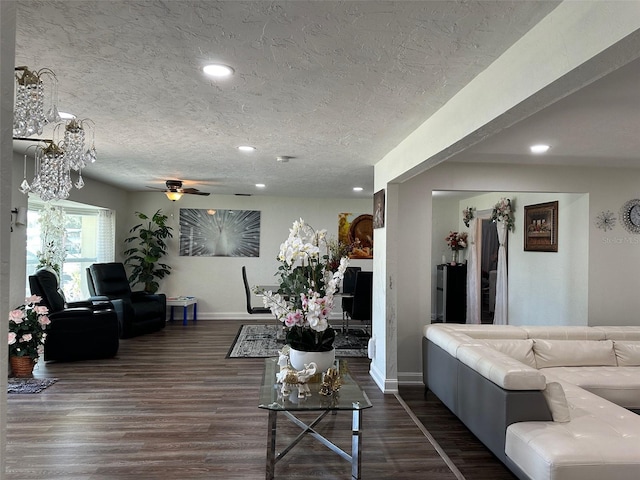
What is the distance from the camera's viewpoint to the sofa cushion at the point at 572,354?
3.71m

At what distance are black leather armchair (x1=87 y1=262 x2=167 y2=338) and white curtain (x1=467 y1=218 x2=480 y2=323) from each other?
5182 millimetres

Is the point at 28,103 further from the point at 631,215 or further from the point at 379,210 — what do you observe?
the point at 631,215

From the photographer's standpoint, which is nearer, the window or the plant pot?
the plant pot

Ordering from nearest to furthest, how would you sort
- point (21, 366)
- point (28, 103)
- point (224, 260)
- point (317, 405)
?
point (28, 103), point (317, 405), point (21, 366), point (224, 260)

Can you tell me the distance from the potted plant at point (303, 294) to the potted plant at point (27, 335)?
9.96 ft

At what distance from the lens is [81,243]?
679 cm

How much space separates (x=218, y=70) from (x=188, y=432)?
254 centimetres

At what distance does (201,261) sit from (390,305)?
4.90 metres

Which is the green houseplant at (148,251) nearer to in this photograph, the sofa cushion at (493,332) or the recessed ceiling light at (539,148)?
the sofa cushion at (493,332)

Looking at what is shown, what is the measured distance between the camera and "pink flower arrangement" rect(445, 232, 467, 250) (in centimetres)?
781

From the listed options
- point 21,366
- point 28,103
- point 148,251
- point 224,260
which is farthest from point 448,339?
point 148,251

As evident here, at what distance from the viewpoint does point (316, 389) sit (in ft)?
8.55

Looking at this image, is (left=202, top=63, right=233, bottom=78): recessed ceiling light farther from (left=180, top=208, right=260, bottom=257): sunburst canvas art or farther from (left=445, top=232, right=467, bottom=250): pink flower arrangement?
(left=445, top=232, right=467, bottom=250): pink flower arrangement

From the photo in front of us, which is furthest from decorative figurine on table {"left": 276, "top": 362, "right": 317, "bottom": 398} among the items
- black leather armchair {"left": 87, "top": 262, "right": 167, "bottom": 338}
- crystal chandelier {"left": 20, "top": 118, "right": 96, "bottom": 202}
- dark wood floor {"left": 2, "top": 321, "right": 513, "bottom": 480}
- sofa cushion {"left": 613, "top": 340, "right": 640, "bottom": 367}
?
black leather armchair {"left": 87, "top": 262, "right": 167, "bottom": 338}
